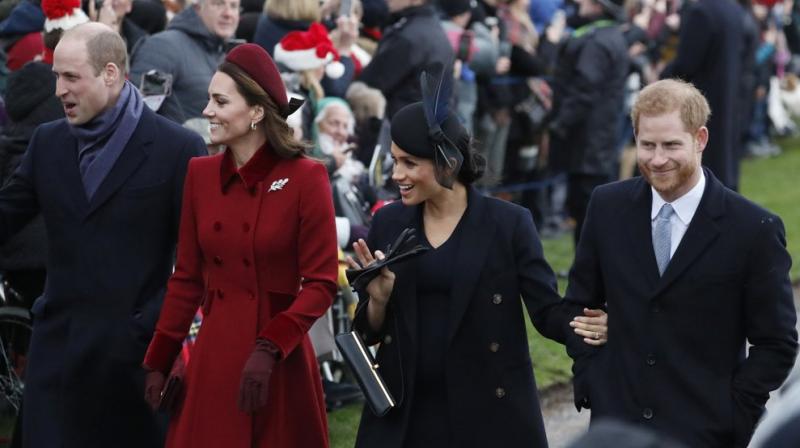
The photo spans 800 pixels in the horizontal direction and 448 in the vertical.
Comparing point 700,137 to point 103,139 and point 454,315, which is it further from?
point 103,139

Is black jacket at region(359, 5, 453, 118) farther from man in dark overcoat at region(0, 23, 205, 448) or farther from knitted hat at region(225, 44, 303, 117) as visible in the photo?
knitted hat at region(225, 44, 303, 117)

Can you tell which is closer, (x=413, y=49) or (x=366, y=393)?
(x=366, y=393)

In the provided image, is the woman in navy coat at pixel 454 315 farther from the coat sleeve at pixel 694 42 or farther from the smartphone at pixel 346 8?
the coat sleeve at pixel 694 42

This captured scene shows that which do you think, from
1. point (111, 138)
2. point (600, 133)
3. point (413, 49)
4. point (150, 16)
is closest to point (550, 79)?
point (600, 133)

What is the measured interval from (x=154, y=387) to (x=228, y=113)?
106 cm

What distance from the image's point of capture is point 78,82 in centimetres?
609

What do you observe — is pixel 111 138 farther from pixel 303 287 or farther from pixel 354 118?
pixel 354 118

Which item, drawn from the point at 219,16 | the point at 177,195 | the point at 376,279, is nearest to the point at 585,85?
the point at 219,16

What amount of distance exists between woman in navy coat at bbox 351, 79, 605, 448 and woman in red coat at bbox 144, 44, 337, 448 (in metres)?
0.26

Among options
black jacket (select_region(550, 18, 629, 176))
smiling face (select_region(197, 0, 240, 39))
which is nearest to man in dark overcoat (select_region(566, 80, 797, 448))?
smiling face (select_region(197, 0, 240, 39))

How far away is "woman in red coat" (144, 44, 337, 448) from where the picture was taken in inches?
225

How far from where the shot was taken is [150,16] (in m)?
9.79

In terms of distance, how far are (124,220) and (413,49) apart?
5.20m

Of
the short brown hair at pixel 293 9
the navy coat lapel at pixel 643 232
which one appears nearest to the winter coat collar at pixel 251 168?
the navy coat lapel at pixel 643 232
